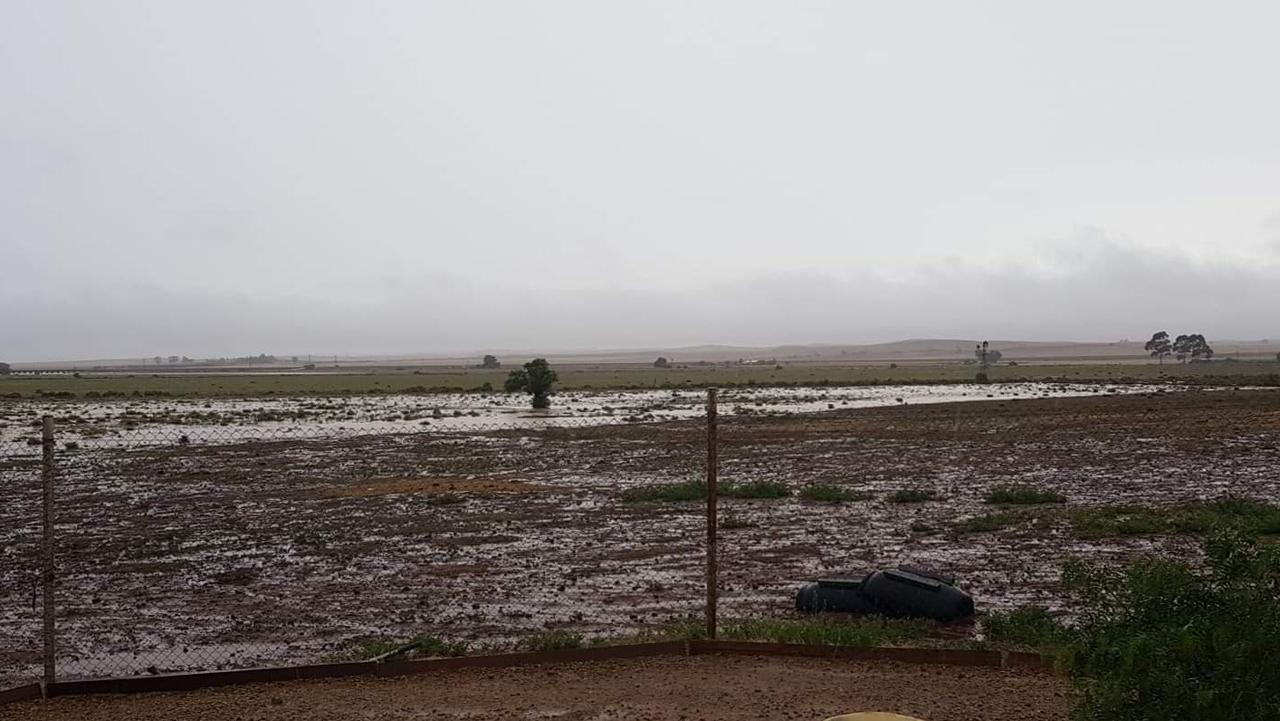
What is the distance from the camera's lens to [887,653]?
25.1 ft

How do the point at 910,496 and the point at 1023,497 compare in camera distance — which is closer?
the point at 1023,497

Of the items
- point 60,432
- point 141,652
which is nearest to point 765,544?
point 141,652

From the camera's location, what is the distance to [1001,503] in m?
17.3

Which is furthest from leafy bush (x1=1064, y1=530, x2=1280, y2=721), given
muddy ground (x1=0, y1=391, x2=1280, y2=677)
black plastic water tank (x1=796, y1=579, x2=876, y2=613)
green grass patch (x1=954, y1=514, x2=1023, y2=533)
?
green grass patch (x1=954, y1=514, x2=1023, y2=533)

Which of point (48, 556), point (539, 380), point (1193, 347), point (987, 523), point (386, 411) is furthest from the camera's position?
point (1193, 347)

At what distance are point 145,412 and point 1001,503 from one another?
46.4 metres

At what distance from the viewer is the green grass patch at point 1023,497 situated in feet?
56.3

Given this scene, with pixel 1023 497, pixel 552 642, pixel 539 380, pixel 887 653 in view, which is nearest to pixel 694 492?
pixel 1023 497

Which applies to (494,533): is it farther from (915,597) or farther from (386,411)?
(386,411)

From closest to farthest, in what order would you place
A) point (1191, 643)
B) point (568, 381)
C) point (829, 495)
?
1. point (1191, 643)
2. point (829, 495)
3. point (568, 381)

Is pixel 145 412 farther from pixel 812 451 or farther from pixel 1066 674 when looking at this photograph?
pixel 1066 674

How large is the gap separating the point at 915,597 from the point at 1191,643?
527 cm

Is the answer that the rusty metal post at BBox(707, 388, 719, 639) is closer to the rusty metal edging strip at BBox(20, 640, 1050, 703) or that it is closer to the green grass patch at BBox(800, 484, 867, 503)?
the rusty metal edging strip at BBox(20, 640, 1050, 703)

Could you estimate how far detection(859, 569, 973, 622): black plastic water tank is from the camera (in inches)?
360
